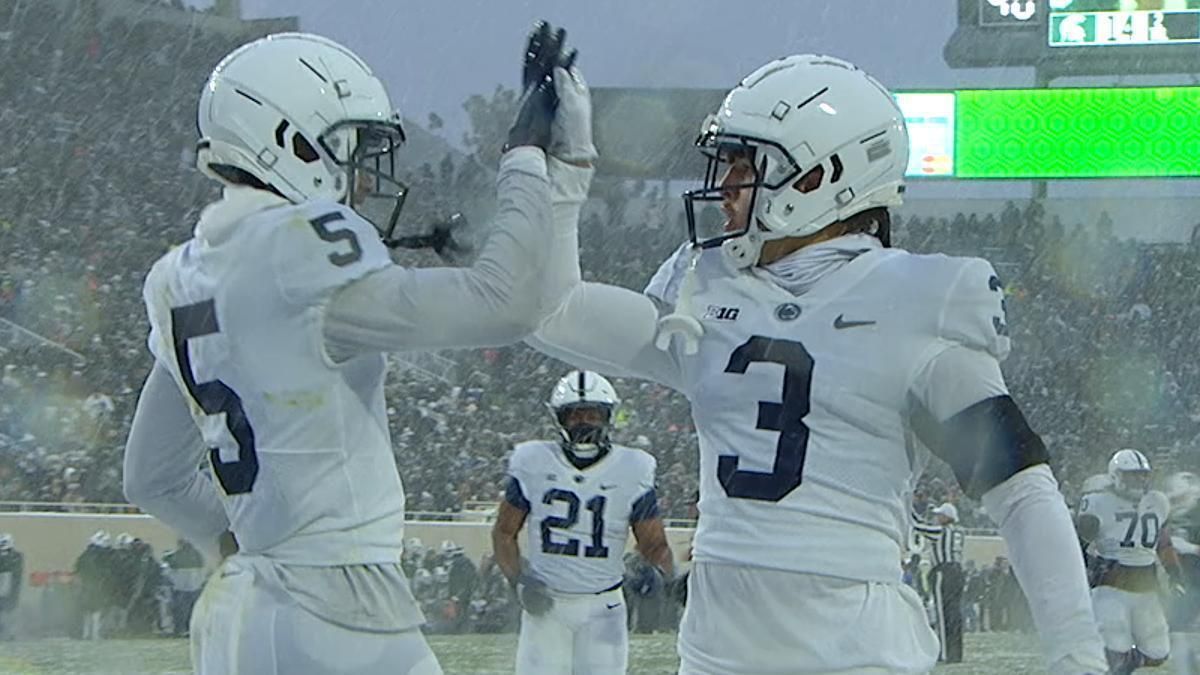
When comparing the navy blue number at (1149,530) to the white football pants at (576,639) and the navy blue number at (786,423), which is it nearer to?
the white football pants at (576,639)

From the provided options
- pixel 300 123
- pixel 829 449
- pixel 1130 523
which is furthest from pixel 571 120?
pixel 1130 523

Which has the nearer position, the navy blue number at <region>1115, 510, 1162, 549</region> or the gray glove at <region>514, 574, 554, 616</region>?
the gray glove at <region>514, 574, 554, 616</region>

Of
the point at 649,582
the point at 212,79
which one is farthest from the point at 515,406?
the point at 212,79

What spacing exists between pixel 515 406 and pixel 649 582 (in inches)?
418

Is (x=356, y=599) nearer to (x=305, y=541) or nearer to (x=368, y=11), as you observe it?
(x=305, y=541)

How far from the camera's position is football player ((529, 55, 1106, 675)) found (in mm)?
2785

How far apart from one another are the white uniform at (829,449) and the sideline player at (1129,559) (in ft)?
23.6

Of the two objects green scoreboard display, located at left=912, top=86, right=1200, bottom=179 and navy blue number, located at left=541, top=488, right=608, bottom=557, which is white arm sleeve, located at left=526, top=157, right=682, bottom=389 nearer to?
navy blue number, located at left=541, top=488, right=608, bottom=557

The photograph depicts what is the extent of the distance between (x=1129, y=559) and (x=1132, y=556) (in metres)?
0.02

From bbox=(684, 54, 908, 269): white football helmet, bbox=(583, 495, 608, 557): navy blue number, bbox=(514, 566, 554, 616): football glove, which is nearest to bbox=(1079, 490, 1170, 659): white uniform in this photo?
bbox=(583, 495, 608, 557): navy blue number

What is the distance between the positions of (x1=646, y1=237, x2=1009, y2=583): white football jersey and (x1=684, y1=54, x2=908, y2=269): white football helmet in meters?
0.12

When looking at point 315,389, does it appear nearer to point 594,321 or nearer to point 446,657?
point 594,321

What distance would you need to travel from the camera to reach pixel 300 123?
2.92 meters

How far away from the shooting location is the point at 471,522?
16.5 m
